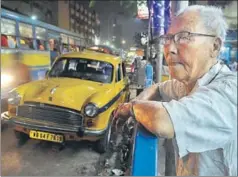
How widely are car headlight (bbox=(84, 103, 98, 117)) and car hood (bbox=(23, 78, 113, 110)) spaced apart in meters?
0.09

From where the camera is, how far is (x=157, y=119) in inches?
29.4

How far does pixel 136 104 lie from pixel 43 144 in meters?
3.26

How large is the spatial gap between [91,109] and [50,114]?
56 cm

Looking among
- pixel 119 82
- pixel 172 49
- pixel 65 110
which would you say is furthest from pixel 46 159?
pixel 172 49

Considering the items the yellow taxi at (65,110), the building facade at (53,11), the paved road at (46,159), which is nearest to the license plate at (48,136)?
the yellow taxi at (65,110)

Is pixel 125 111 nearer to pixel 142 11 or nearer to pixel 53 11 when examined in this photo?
pixel 142 11

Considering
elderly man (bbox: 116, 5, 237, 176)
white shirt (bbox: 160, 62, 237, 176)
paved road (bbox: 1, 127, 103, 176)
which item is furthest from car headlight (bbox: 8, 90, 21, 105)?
white shirt (bbox: 160, 62, 237, 176)

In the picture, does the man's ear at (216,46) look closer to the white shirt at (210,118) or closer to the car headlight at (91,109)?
the white shirt at (210,118)

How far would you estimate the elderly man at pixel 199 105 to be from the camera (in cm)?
75

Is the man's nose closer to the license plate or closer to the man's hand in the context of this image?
the man's hand

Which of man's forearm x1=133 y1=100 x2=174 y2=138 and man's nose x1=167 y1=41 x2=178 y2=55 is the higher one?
man's nose x1=167 y1=41 x2=178 y2=55

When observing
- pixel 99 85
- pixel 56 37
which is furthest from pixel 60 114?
pixel 56 37

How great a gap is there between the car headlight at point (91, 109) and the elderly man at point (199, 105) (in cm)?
207

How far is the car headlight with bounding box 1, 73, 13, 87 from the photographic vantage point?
500 centimetres
